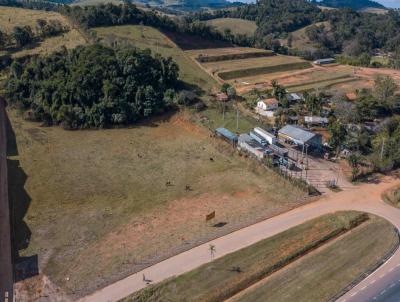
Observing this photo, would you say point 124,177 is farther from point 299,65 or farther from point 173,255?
point 299,65

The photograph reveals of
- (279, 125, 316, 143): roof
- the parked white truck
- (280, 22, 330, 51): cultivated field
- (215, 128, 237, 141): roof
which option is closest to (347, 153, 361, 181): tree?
(279, 125, 316, 143): roof

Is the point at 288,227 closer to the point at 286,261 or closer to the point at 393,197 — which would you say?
the point at 286,261

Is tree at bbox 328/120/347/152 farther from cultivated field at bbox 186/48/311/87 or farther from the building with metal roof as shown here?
cultivated field at bbox 186/48/311/87

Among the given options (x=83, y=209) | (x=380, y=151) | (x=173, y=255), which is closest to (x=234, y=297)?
(x=173, y=255)

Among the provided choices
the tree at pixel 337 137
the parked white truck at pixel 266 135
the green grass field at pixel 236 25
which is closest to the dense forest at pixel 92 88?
the parked white truck at pixel 266 135

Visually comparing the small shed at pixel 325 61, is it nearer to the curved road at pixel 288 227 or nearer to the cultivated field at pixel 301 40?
the cultivated field at pixel 301 40
